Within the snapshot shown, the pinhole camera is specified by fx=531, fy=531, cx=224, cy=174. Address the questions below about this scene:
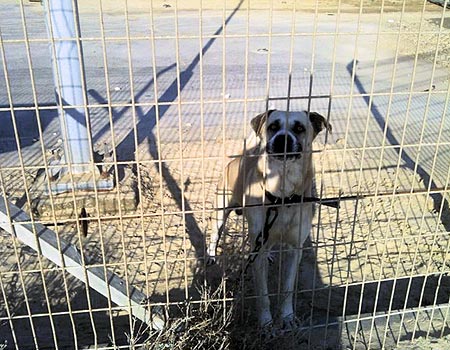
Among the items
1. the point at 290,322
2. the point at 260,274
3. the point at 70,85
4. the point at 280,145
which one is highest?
the point at 280,145

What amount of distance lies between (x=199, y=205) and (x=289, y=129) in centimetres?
244

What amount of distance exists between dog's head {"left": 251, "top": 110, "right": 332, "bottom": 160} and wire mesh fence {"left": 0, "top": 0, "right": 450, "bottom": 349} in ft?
0.87

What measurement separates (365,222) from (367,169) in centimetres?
126

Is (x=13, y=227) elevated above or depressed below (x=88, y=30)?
above

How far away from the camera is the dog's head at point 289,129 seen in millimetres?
3203

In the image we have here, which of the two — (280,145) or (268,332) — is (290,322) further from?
(280,145)

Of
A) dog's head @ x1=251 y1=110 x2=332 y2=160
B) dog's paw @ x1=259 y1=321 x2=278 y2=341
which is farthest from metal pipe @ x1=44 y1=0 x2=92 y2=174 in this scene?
dog's paw @ x1=259 y1=321 x2=278 y2=341

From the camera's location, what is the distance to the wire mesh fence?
2.69 metres

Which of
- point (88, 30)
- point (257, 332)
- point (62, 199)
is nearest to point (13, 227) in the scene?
point (257, 332)

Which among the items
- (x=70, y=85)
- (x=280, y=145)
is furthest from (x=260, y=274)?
(x=70, y=85)

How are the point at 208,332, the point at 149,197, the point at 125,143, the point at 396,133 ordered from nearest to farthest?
the point at 208,332
the point at 149,197
the point at 125,143
the point at 396,133

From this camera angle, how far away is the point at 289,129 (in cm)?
336

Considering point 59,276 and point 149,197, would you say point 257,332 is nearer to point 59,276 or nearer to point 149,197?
point 59,276

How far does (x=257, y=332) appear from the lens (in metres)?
3.07
